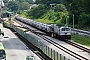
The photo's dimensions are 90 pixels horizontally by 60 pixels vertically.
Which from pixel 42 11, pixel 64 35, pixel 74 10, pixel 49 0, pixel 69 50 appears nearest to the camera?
pixel 69 50

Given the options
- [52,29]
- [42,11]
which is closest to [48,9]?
[42,11]

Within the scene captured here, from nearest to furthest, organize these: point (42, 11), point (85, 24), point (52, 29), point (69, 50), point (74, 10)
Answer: point (69, 50)
point (52, 29)
point (85, 24)
point (74, 10)
point (42, 11)

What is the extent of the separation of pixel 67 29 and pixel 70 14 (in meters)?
40.1

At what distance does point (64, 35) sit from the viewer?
57.6 meters

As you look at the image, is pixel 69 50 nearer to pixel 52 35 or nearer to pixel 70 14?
pixel 52 35

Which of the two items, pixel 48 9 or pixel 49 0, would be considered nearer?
pixel 48 9

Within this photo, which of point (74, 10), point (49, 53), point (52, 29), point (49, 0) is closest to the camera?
point (49, 53)

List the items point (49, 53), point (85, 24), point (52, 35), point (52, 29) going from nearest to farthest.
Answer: point (49, 53) → point (52, 35) → point (52, 29) → point (85, 24)

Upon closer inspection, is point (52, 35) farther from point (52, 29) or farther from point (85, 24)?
point (85, 24)

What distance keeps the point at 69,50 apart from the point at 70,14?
54.1m

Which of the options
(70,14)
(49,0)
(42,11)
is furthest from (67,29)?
(49,0)

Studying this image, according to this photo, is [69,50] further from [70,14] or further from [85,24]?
[70,14]

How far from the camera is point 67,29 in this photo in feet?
192

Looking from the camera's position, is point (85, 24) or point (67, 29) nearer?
point (67, 29)
